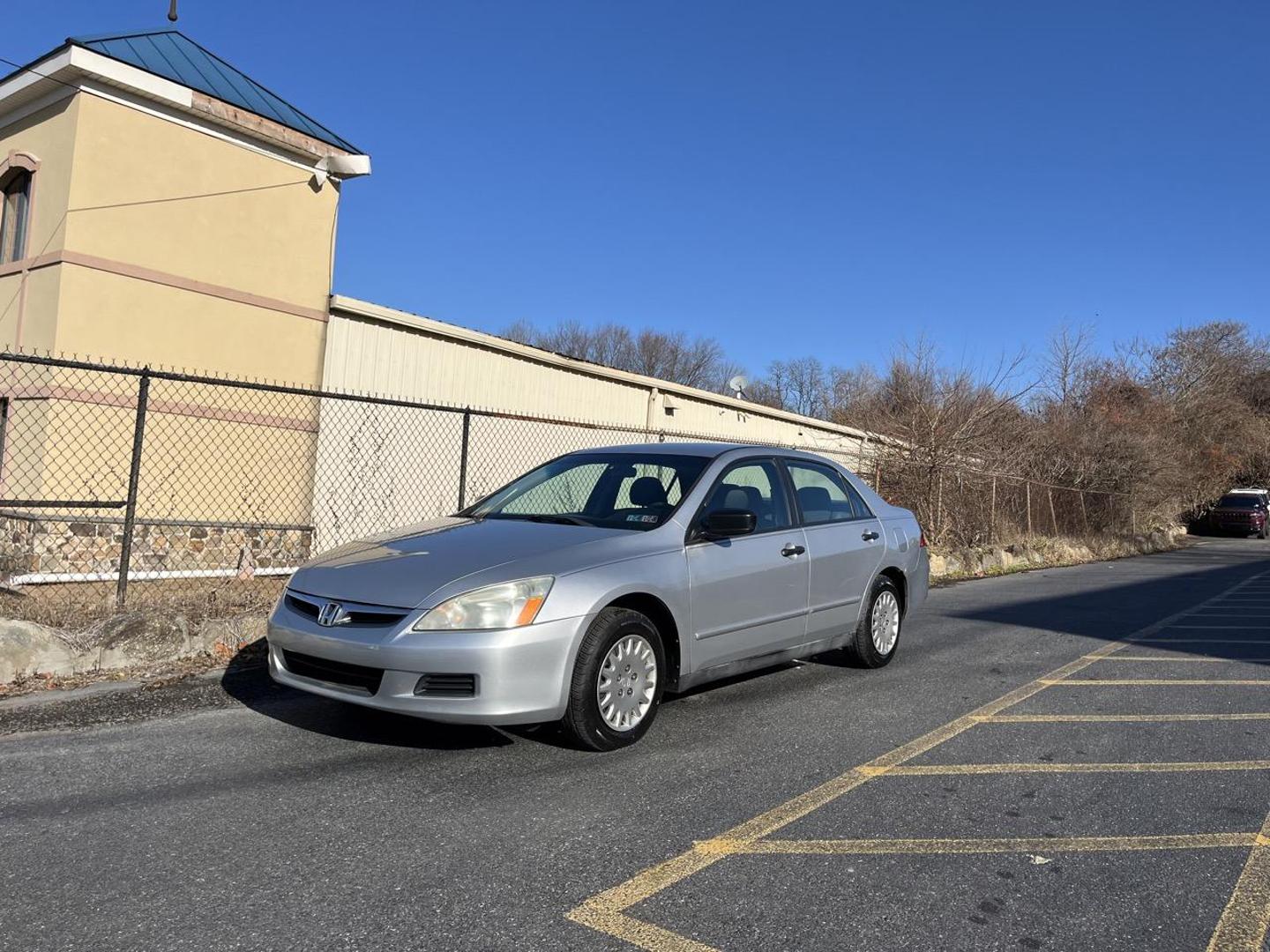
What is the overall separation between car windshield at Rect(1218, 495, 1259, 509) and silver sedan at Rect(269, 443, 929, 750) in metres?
36.2

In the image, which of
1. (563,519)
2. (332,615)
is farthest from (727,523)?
(332,615)

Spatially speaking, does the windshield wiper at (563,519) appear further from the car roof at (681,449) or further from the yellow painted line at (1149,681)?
the yellow painted line at (1149,681)

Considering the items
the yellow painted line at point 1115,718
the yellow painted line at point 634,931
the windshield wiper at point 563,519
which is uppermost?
the windshield wiper at point 563,519

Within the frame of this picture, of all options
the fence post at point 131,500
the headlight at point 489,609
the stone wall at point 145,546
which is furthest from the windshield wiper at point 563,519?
the stone wall at point 145,546

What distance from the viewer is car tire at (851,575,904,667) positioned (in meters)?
6.40

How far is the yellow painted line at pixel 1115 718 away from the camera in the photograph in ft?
17.3

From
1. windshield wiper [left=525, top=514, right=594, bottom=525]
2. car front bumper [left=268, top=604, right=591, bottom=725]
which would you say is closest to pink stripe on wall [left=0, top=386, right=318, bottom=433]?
windshield wiper [left=525, top=514, right=594, bottom=525]

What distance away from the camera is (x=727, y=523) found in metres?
4.92

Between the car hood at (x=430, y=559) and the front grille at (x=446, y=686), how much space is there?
0.34 metres

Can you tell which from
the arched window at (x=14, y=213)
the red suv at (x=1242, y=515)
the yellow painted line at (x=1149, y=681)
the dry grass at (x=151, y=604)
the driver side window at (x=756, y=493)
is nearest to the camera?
the driver side window at (x=756, y=493)

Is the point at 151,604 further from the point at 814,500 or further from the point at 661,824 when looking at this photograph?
the point at 814,500

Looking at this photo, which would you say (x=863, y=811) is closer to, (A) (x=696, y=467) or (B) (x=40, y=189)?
(A) (x=696, y=467)

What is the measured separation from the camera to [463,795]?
12.5ft

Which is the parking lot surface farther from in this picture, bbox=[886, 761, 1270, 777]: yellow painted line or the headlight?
the headlight
